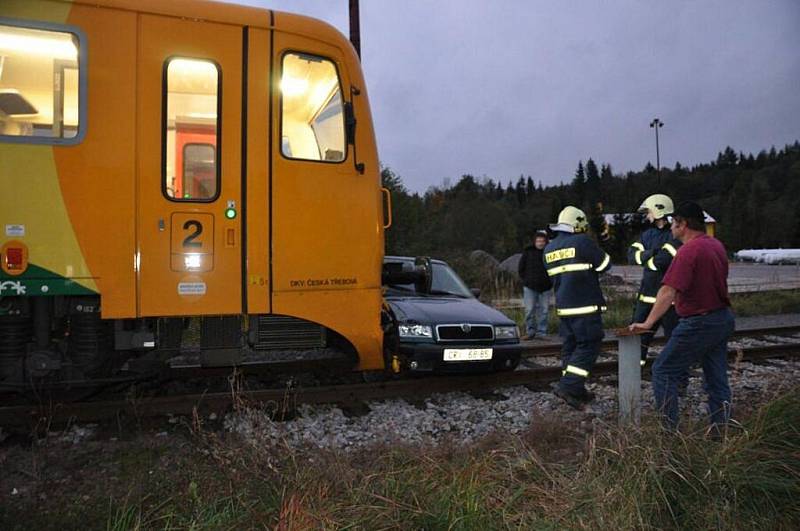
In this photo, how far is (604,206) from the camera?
91.0 metres

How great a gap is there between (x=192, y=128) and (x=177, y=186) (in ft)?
1.73

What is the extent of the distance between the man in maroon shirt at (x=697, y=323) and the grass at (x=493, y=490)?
1.90ft

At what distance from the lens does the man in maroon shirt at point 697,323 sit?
14.8 ft

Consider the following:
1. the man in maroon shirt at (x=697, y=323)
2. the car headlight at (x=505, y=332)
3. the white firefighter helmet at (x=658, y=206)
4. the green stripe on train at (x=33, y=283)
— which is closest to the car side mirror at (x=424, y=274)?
the car headlight at (x=505, y=332)

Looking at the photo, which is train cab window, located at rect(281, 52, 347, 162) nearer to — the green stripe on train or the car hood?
the car hood

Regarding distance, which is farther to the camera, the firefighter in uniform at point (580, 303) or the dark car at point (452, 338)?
the dark car at point (452, 338)

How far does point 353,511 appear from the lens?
294 cm

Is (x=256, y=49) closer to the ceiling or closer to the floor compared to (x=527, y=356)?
closer to the ceiling

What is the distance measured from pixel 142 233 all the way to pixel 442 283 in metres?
4.22

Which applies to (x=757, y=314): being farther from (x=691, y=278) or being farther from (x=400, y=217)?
(x=400, y=217)

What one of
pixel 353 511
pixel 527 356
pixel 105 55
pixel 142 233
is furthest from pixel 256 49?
pixel 527 356

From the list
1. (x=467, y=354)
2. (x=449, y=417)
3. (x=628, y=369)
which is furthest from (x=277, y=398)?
(x=628, y=369)

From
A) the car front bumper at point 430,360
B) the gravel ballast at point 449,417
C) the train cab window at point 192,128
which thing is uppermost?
the train cab window at point 192,128

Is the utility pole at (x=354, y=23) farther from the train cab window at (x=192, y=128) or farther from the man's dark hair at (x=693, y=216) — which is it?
the man's dark hair at (x=693, y=216)
